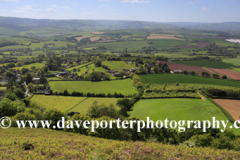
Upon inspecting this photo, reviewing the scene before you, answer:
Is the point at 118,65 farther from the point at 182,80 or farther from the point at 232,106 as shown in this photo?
the point at 232,106

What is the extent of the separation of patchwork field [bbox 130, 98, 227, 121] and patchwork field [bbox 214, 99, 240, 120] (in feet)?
10.5

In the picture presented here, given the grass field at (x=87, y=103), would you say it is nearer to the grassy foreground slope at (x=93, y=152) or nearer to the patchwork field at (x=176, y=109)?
the patchwork field at (x=176, y=109)

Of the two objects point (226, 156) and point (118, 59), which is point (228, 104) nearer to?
point (226, 156)

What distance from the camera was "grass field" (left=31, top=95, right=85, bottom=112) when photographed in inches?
2680

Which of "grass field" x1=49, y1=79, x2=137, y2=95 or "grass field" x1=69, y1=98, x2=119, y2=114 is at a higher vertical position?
"grass field" x1=49, y1=79, x2=137, y2=95

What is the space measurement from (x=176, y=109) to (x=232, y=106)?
68.8ft

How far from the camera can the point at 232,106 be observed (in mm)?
58469

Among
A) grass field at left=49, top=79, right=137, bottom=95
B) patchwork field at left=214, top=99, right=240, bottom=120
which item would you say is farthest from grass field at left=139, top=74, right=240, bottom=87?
patchwork field at left=214, top=99, right=240, bottom=120

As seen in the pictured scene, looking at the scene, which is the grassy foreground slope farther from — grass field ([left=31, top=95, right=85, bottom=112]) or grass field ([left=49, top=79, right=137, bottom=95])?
grass field ([left=49, top=79, right=137, bottom=95])

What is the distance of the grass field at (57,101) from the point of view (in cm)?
6806

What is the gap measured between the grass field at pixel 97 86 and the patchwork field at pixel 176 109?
20.1m

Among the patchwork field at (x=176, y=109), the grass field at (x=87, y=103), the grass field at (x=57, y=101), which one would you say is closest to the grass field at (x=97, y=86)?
the grass field at (x=57, y=101)

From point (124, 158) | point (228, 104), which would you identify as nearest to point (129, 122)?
point (124, 158)

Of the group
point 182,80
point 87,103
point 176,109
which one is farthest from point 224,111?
point 87,103
